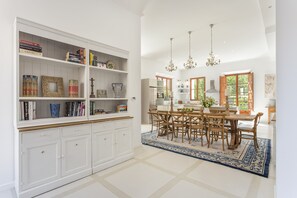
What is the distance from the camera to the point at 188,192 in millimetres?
2049

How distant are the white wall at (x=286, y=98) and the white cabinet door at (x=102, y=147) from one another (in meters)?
2.42

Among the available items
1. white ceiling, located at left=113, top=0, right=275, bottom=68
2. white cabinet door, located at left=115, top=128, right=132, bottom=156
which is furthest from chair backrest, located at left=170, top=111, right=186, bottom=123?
white ceiling, located at left=113, top=0, right=275, bottom=68

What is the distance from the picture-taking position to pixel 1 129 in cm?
207

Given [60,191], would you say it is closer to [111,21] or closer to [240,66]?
[111,21]

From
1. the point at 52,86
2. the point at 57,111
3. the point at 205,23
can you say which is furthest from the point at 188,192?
the point at 205,23

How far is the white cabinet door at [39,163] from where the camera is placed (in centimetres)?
189

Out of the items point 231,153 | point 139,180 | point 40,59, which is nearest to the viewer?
point 40,59

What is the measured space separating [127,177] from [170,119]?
9.59 ft

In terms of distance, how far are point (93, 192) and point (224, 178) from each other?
6.57 feet

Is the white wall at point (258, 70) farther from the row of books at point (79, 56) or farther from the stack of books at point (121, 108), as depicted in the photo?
the row of books at point (79, 56)

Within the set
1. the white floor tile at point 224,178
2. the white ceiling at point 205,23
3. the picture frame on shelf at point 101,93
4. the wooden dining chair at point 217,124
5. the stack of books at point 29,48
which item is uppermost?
the white ceiling at point 205,23

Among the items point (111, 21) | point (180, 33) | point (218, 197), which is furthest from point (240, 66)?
point (218, 197)

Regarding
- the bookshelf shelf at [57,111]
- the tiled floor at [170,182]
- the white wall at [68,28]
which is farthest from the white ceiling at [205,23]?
the tiled floor at [170,182]

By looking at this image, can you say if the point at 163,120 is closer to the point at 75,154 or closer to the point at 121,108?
the point at 121,108
